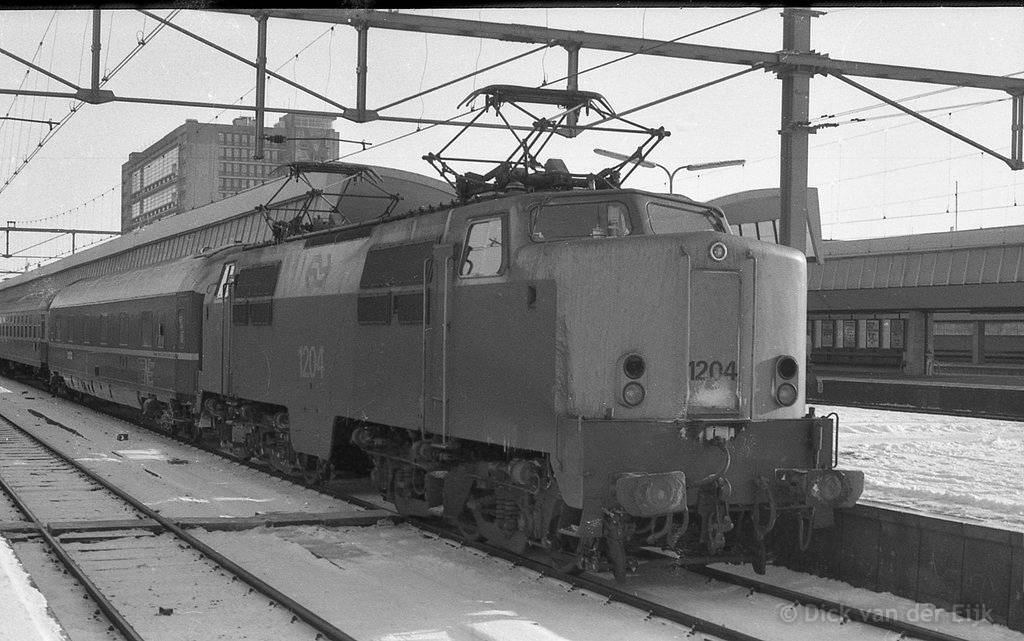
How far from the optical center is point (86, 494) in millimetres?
14336

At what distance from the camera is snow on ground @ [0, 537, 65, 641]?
669 cm

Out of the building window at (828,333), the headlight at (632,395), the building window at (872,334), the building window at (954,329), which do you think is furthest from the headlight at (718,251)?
the building window at (954,329)

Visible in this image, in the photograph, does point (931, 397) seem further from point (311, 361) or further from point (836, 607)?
point (836, 607)

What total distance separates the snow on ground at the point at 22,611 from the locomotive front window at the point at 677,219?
19.6ft

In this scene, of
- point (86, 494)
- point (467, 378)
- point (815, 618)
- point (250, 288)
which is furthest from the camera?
point (250, 288)

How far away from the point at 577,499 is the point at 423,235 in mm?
3788

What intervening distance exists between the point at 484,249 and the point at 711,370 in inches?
98.8

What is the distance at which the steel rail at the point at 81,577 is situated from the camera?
7754mm

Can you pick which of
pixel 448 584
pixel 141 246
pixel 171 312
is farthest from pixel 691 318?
pixel 141 246

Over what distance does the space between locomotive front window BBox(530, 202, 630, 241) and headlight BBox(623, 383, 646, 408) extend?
60.7 inches

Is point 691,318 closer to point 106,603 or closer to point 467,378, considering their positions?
point 467,378

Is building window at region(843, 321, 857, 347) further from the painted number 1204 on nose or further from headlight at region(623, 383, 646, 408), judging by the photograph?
headlight at region(623, 383, 646, 408)

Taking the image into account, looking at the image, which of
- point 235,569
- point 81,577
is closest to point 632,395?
point 235,569

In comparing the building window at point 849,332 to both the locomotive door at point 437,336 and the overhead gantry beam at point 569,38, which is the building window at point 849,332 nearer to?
the overhead gantry beam at point 569,38
